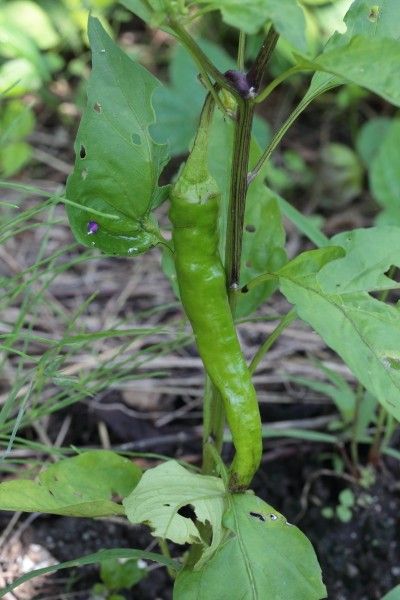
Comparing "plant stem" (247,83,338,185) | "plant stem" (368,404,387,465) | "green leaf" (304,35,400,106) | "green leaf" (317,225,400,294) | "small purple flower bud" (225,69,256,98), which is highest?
"small purple flower bud" (225,69,256,98)

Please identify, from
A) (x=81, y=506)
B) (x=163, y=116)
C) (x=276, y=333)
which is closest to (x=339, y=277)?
(x=276, y=333)

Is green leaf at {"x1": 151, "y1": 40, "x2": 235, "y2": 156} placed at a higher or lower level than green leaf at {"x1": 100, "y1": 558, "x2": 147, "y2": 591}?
higher

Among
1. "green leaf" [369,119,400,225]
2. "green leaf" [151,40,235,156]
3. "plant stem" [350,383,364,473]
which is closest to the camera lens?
"plant stem" [350,383,364,473]

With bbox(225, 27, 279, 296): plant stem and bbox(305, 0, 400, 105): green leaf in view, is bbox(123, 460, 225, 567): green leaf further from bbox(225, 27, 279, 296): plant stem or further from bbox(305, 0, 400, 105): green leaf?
bbox(305, 0, 400, 105): green leaf

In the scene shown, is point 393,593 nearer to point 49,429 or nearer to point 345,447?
point 345,447

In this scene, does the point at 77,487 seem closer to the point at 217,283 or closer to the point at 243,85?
the point at 217,283

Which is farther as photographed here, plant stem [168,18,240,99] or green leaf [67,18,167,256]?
green leaf [67,18,167,256]

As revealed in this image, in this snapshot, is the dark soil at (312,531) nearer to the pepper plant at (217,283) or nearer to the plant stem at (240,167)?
the pepper plant at (217,283)

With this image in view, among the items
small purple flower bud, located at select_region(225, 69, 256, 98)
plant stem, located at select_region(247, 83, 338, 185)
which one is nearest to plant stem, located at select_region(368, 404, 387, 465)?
plant stem, located at select_region(247, 83, 338, 185)

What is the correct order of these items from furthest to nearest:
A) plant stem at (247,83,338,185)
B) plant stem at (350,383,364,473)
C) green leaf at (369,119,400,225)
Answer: green leaf at (369,119,400,225)
plant stem at (350,383,364,473)
plant stem at (247,83,338,185)
